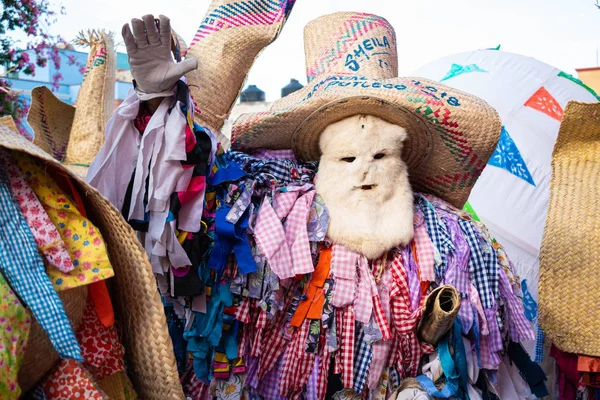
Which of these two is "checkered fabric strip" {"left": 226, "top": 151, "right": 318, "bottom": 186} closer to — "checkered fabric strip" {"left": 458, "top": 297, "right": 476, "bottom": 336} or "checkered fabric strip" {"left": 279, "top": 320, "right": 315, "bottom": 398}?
"checkered fabric strip" {"left": 279, "top": 320, "right": 315, "bottom": 398}

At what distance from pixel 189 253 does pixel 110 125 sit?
0.55 meters

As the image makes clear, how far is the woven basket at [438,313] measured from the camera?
6.79 ft

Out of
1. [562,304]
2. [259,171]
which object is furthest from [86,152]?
[562,304]

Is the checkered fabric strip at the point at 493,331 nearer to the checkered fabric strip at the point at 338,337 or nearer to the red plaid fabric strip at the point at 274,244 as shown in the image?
the checkered fabric strip at the point at 338,337

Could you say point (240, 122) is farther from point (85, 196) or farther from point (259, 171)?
point (85, 196)

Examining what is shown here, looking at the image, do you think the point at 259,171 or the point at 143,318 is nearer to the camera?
the point at 143,318

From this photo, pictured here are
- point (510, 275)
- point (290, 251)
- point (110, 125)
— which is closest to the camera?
point (110, 125)

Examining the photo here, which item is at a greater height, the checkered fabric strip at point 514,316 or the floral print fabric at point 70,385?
the floral print fabric at point 70,385

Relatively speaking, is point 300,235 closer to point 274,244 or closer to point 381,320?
point 274,244

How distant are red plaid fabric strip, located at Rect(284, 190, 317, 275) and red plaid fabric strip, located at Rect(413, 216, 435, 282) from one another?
0.43 meters

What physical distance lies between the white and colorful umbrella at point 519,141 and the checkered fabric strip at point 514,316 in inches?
54.1

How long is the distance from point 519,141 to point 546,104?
1.32 ft

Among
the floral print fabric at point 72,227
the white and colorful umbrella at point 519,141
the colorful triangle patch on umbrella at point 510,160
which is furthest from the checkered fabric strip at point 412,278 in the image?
the colorful triangle patch on umbrella at point 510,160

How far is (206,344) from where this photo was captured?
229cm
